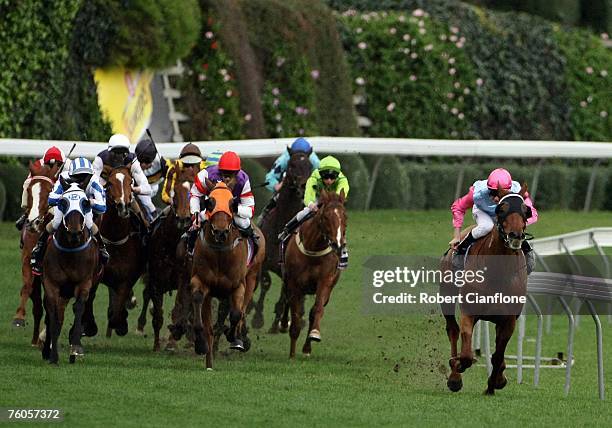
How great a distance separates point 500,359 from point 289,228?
316 centimetres

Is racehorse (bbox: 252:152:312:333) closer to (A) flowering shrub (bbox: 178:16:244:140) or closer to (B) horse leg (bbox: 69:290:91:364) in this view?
(B) horse leg (bbox: 69:290:91:364)

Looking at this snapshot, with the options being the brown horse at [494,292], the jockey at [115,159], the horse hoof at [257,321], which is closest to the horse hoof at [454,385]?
the brown horse at [494,292]

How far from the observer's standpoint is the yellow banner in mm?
20828

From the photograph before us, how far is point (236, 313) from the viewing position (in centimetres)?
1227

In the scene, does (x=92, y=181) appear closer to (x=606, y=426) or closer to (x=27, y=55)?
(x=606, y=426)

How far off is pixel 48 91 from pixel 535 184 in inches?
270

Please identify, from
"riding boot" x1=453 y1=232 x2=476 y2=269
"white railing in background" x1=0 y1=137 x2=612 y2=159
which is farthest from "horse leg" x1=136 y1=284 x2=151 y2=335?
"riding boot" x1=453 y1=232 x2=476 y2=269

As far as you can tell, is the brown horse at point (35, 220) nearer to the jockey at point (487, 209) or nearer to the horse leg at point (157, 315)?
the horse leg at point (157, 315)

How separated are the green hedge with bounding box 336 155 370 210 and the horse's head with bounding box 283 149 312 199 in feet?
21.3

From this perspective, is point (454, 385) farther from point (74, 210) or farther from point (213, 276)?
point (74, 210)

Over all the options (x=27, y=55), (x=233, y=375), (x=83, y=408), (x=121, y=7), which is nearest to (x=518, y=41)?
(x=121, y=7)

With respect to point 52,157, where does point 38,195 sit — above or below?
below

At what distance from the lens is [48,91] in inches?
761

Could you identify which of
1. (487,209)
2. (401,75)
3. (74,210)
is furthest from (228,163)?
(401,75)
